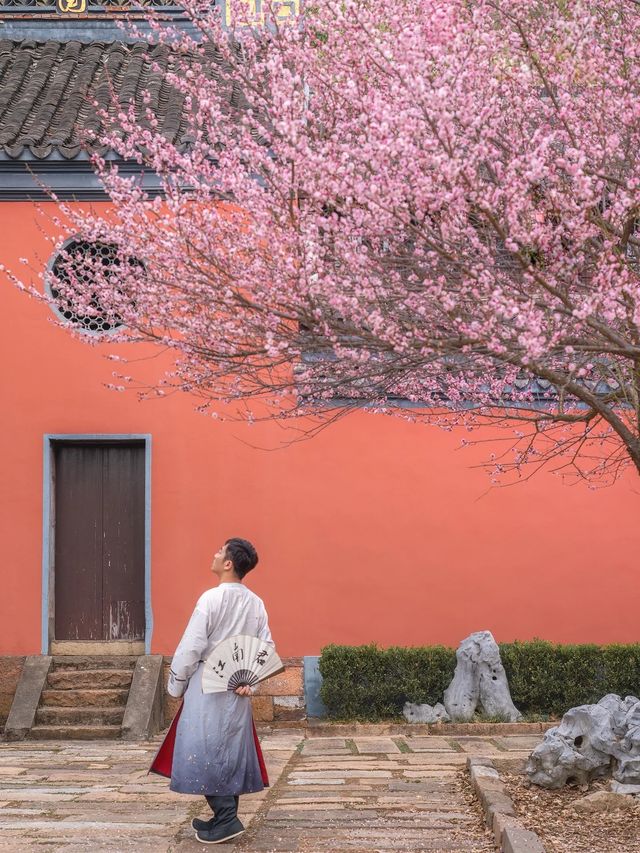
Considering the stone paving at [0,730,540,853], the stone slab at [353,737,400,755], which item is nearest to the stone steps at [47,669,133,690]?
the stone paving at [0,730,540,853]

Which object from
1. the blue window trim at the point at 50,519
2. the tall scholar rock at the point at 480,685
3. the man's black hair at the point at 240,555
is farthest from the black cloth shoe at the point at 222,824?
the blue window trim at the point at 50,519

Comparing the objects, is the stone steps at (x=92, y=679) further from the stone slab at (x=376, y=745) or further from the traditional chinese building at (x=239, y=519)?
the stone slab at (x=376, y=745)

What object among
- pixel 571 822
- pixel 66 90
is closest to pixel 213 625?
pixel 571 822

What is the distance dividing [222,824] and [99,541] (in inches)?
209

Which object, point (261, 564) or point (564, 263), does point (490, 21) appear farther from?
point (261, 564)

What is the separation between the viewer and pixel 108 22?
512 inches

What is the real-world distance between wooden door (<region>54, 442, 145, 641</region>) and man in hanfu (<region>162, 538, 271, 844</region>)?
4.86 metres

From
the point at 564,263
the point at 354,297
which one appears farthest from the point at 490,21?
the point at 354,297

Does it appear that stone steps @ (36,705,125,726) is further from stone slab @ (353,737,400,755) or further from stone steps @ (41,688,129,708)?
stone slab @ (353,737,400,755)

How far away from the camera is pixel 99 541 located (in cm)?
1091

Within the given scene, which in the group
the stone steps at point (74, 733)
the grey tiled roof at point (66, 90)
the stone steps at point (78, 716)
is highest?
the grey tiled roof at point (66, 90)

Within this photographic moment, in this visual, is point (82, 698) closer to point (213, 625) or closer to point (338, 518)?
point (338, 518)

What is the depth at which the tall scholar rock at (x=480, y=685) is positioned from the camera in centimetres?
1007

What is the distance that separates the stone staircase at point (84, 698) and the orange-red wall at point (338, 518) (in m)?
0.79
